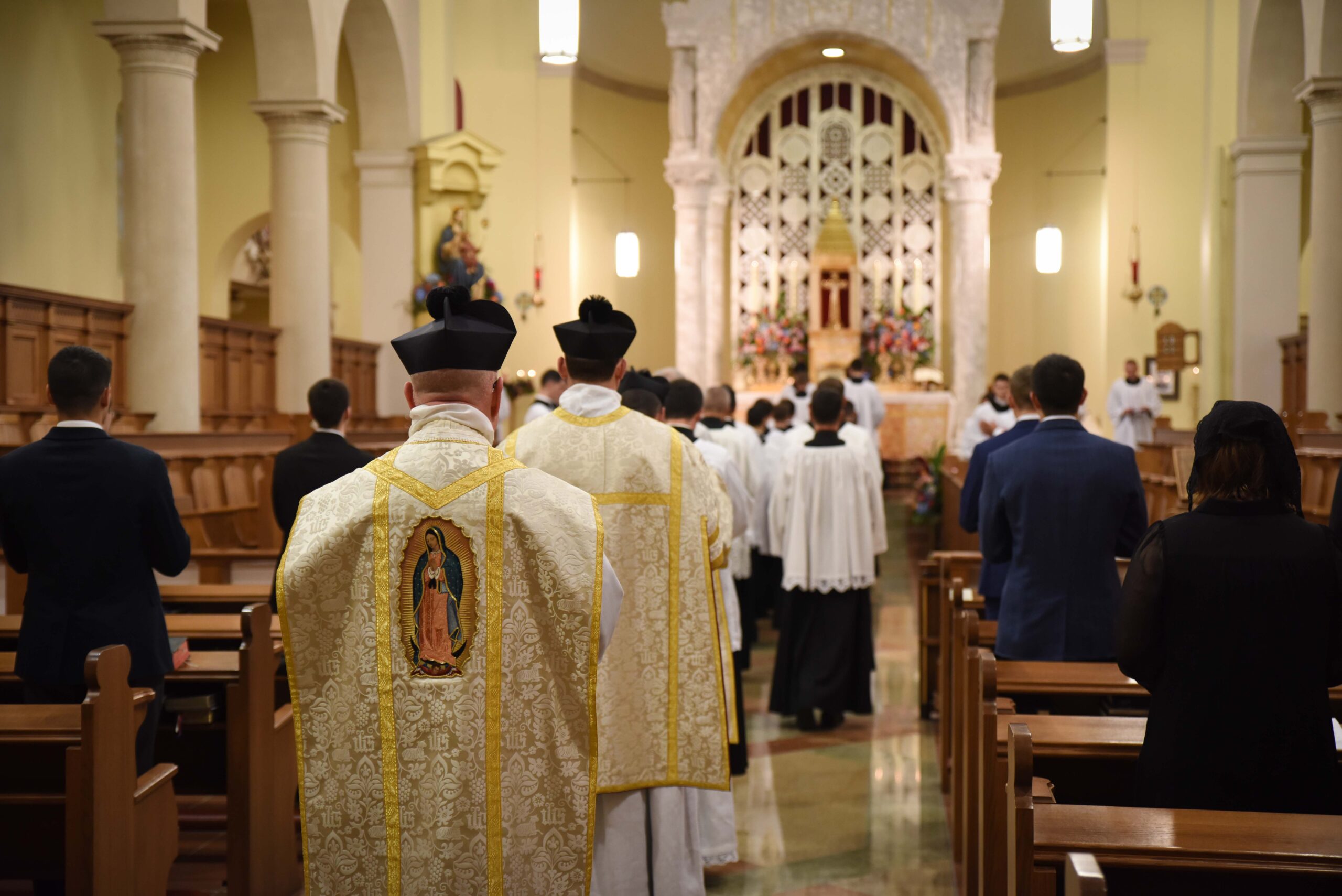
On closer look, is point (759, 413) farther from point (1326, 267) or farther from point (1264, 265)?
point (1264, 265)

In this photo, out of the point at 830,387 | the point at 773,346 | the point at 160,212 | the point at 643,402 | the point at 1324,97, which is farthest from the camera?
the point at 773,346

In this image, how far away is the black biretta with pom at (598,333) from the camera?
3488mm

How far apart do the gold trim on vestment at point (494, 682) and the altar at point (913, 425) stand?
47.3 ft

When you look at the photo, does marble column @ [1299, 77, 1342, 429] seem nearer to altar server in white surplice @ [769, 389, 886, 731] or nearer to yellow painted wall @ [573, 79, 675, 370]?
altar server in white surplice @ [769, 389, 886, 731]

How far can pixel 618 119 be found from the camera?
21156mm

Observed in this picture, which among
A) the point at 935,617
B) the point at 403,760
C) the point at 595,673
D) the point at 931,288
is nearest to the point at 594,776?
the point at 595,673

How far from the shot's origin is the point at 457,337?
253 centimetres

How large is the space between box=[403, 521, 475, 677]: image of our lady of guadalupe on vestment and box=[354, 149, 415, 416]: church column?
1326cm

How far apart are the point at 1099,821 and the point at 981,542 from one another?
6.41 ft

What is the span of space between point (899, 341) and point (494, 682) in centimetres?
1582

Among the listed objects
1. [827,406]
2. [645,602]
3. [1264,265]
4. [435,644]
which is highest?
[1264,265]

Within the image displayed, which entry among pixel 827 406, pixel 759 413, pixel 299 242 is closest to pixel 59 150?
pixel 299 242

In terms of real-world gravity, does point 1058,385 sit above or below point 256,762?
above

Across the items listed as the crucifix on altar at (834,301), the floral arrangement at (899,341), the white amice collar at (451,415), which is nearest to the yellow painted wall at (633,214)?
the crucifix on altar at (834,301)
